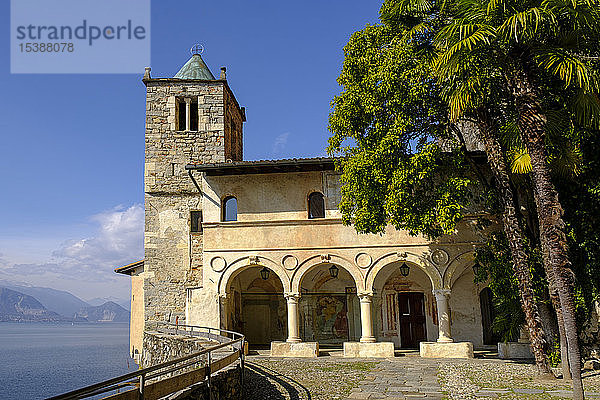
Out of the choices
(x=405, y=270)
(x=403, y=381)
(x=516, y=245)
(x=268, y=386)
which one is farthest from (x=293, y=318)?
(x=516, y=245)

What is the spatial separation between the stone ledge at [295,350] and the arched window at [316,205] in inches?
181

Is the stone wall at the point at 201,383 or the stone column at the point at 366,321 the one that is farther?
the stone column at the point at 366,321

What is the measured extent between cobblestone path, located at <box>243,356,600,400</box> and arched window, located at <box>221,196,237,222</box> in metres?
5.76

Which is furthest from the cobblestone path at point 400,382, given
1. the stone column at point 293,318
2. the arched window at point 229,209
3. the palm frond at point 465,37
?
the arched window at point 229,209

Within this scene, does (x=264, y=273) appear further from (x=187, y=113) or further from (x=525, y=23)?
(x=525, y=23)

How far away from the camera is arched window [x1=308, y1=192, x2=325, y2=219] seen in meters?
19.8

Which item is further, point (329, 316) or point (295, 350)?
point (329, 316)

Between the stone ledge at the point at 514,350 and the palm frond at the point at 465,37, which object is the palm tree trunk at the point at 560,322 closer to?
the palm frond at the point at 465,37

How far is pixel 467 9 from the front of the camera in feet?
38.7

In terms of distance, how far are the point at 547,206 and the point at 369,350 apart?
8.97 metres

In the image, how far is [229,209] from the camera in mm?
20094

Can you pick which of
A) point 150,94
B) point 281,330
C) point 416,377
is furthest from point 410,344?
point 150,94

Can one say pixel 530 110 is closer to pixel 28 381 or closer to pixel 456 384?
pixel 456 384

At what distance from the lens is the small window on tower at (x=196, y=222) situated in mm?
21469
